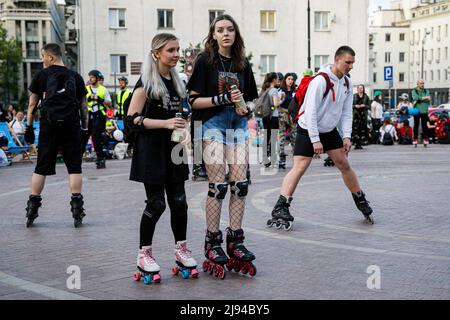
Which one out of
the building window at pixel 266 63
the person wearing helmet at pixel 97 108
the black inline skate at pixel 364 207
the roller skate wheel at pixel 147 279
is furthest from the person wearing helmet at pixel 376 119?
the building window at pixel 266 63

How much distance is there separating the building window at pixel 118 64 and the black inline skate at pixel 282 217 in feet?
141

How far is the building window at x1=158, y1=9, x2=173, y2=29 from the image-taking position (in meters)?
51.2

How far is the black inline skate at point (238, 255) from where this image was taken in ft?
18.7

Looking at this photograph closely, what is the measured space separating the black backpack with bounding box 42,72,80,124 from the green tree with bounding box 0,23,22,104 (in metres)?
75.6

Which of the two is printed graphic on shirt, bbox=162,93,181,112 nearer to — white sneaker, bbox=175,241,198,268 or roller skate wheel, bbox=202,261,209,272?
white sneaker, bbox=175,241,198,268

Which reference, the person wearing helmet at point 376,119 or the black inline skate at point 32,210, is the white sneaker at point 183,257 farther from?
the person wearing helmet at point 376,119

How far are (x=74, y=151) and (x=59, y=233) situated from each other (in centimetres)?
111

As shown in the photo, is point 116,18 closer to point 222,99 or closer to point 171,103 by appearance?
point 171,103

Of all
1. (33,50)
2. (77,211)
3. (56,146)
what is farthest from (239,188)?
(33,50)

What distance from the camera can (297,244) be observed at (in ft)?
23.1

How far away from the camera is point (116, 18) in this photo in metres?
50.1

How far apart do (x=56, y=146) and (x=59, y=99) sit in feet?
1.89

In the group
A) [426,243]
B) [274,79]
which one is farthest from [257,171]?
[426,243]
